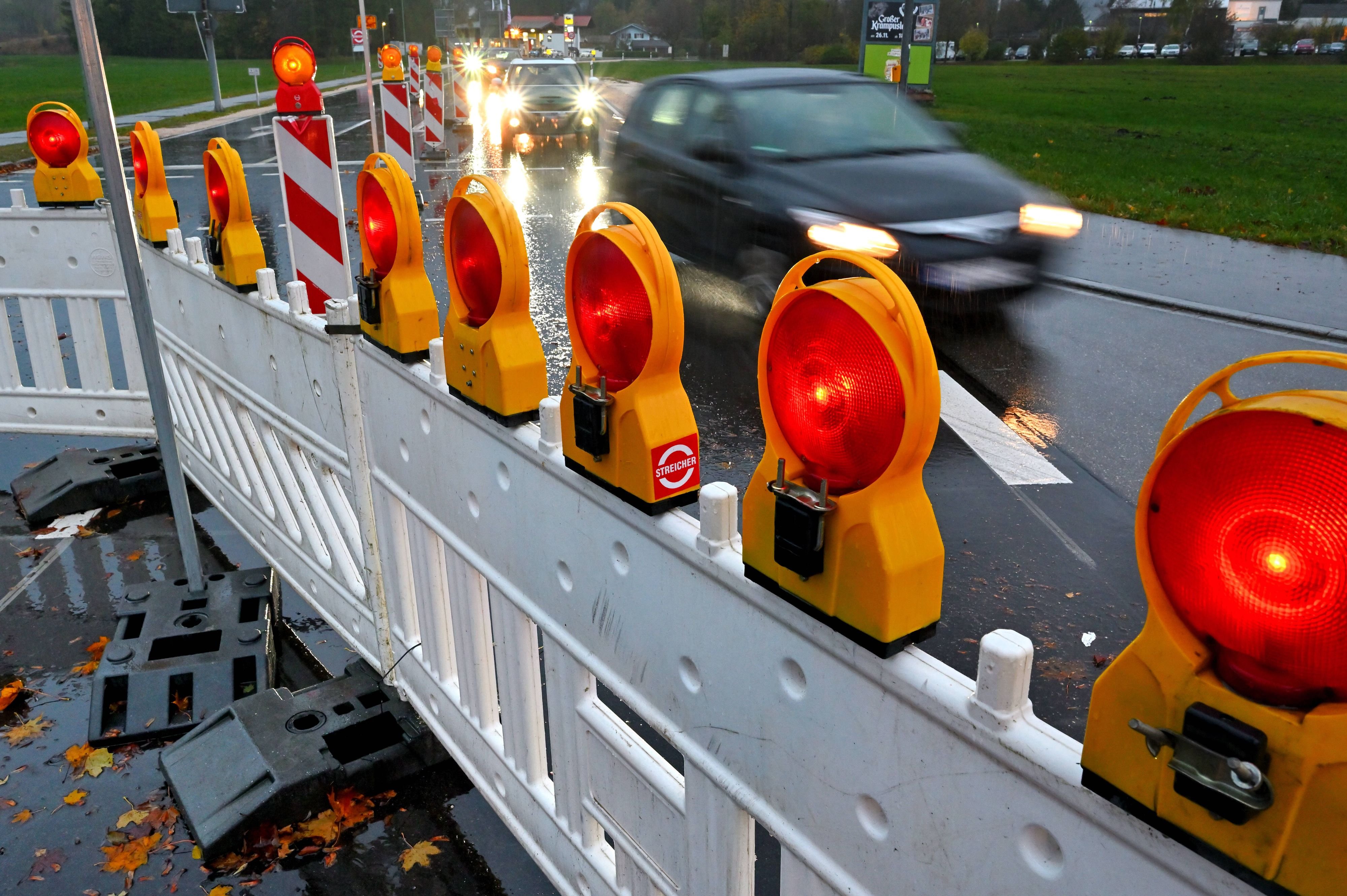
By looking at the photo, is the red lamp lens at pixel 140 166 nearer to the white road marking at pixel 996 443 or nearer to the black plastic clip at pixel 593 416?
the black plastic clip at pixel 593 416

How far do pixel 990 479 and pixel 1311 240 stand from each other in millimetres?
8455

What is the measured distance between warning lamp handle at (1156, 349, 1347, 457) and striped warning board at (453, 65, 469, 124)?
25.9 m

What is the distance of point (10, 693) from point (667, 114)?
645 centimetres

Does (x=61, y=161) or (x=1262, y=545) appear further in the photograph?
(x=61, y=161)

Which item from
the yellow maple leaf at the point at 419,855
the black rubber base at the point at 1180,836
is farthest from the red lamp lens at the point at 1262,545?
the yellow maple leaf at the point at 419,855

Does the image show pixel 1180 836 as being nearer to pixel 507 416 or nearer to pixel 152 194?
pixel 507 416

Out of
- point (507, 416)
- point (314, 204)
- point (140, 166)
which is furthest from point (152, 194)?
point (507, 416)

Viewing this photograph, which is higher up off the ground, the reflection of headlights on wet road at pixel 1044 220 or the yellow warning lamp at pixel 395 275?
the yellow warning lamp at pixel 395 275

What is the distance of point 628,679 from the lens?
76.2 inches

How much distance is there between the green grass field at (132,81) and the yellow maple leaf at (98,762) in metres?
21.1

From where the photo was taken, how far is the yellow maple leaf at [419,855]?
8.96ft

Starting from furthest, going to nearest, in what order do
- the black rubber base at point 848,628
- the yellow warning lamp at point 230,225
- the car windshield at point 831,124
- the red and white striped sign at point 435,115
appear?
the red and white striped sign at point 435,115 → the car windshield at point 831,124 → the yellow warning lamp at point 230,225 → the black rubber base at point 848,628

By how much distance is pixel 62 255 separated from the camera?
203 inches

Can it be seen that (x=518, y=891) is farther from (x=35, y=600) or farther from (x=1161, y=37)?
(x=1161, y=37)
